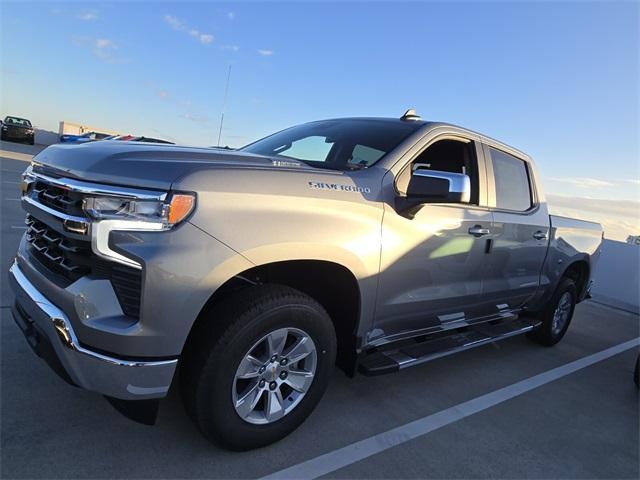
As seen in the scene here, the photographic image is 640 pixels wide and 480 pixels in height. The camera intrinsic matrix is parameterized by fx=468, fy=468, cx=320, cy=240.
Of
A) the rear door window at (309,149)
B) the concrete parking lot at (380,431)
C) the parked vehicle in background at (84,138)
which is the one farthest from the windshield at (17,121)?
the rear door window at (309,149)

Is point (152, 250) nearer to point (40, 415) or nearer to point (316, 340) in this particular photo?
point (316, 340)

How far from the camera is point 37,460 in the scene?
2297mm

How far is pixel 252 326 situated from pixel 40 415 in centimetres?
141

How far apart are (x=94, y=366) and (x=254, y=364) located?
0.77 m

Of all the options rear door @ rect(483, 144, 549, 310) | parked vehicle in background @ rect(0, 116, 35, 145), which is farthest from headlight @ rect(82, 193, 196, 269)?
parked vehicle in background @ rect(0, 116, 35, 145)

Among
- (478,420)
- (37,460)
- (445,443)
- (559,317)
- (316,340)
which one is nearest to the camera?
(37,460)

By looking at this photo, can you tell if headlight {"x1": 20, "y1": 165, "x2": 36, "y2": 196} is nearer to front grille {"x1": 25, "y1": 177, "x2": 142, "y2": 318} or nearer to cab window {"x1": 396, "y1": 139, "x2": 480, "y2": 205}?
front grille {"x1": 25, "y1": 177, "x2": 142, "y2": 318}

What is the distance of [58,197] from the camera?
234 cm

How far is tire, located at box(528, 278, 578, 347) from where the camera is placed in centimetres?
526

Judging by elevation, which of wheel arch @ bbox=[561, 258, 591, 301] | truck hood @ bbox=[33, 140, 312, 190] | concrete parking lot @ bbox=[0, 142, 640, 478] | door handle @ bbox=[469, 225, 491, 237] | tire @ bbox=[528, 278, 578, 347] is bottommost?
concrete parking lot @ bbox=[0, 142, 640, 478]

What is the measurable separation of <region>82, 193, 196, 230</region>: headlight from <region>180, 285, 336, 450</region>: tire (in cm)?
54

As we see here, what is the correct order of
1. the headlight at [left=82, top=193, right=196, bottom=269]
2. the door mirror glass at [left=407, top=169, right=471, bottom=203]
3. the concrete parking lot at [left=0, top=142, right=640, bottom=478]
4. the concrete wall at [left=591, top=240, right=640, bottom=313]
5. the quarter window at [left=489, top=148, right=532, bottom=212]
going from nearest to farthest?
1. the headlight at [left=82, top=193, right=196, bottom=269]
2. the concrete parking lot at [left=0, top=142, right=640, bottom=478]
3. the door mirror glass at [left=407, top=169, right=471, bottom=203]
4. the quarter window at [left=489, top=148, right=532, bottom=212]
5. the concrete wall at [left=591, top=240, right=640, bottom=313]

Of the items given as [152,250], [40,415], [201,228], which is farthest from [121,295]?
[40,415]

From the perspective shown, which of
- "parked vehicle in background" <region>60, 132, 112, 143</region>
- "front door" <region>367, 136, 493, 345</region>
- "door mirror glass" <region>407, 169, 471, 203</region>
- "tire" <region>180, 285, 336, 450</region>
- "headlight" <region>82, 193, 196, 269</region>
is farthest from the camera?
"parked vehicle in background" <region>60, 132, 112, 143</region>
